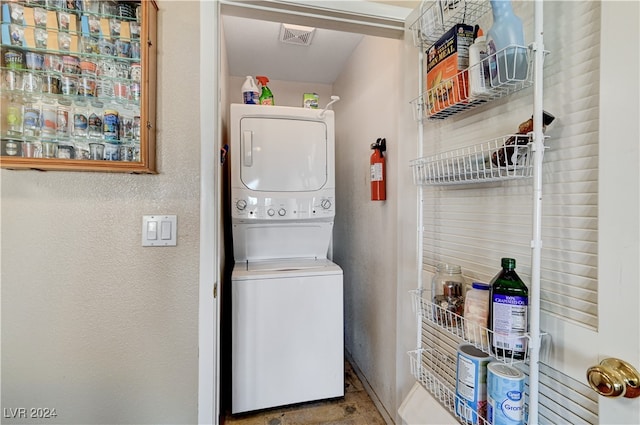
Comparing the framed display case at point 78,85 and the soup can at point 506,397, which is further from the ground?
the framed display case at point 78,85

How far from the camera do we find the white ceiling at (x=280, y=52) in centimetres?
217

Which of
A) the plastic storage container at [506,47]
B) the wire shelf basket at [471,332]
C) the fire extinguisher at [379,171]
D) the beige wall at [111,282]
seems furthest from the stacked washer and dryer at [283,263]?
the plastic storage container at [506,47]

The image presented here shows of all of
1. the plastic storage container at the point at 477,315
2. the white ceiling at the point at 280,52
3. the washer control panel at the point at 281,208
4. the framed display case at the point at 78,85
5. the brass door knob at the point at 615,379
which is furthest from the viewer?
the white ceiling at the point at 280,52

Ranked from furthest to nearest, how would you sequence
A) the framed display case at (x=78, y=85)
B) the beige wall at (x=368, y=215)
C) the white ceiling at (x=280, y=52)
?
the white ceiling at (x=280, y=52) < the beige wall at (x=368, y=215) < the framed display case at (x=78, y=85)

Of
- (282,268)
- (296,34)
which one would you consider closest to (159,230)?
(282,268)

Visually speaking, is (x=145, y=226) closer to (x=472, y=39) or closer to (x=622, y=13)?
(x=472, y=39)

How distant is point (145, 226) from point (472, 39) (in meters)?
1.24

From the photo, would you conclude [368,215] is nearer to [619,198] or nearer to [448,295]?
[448,295]

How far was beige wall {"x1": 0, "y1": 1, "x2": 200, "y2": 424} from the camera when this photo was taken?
1.04 meters

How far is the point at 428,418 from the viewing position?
1.11 m

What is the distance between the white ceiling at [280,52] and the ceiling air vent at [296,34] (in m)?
0.04

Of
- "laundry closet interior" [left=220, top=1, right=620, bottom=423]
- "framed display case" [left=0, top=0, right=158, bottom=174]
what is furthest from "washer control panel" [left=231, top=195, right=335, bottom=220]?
"framed display case" [left=0, top=0, right=158, bottom=174]

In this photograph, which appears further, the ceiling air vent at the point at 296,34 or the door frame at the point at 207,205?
the ceiling air vent at the point at 296,34

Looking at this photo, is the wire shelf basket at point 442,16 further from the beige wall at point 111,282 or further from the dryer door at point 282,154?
A: the dryer door at point 282,154
